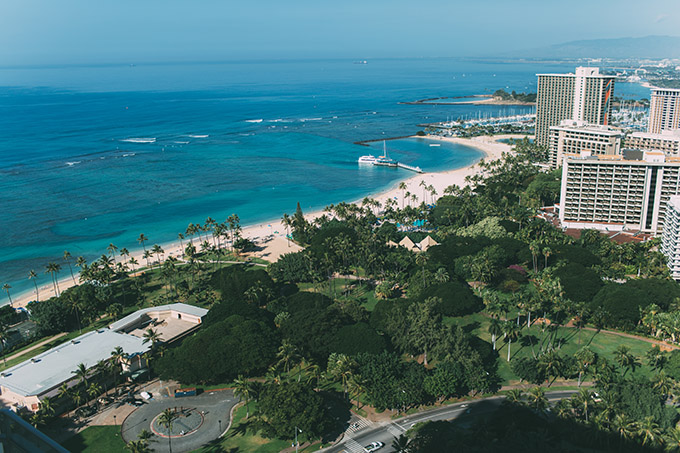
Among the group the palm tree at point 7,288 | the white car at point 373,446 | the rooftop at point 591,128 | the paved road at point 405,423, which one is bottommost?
the paved road at point 405,423

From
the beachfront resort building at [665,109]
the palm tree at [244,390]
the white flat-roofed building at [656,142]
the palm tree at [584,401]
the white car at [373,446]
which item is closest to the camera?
the white car at [373,446]

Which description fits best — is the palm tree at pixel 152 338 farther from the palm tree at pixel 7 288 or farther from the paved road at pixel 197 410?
the palm tree at pixel 7 288

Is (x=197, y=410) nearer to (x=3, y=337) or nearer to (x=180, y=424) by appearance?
(x=180, y=424)

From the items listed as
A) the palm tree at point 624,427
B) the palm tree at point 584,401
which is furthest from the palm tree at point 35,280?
the palm tree at point 624,427

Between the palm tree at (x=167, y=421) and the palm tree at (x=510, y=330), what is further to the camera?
the palm tree at (x=510, y=330)

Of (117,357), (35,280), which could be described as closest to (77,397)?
(117,357)

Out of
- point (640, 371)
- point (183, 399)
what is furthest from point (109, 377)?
point (640, 371)
